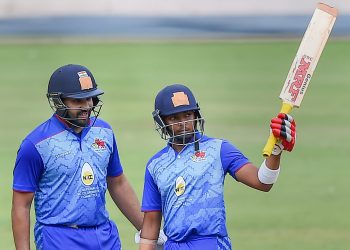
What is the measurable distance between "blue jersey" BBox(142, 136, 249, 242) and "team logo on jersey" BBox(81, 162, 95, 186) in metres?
0.39

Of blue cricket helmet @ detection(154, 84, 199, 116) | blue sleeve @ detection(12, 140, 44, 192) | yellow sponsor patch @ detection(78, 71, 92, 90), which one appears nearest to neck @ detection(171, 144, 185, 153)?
blue cricket helmet @ detection(154, 84, 199, 116)

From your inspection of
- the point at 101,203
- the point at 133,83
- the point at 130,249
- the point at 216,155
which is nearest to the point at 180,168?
the point at 216,155

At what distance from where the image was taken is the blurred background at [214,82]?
1057 cm

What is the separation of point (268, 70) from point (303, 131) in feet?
18.0

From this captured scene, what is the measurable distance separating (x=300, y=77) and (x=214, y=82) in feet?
41.7

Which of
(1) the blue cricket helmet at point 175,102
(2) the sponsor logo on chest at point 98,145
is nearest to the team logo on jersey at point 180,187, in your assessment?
(1) the blue cricket helmet at point 175,102

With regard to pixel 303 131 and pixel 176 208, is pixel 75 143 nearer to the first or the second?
pixel 176 208

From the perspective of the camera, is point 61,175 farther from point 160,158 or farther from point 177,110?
point 177,110

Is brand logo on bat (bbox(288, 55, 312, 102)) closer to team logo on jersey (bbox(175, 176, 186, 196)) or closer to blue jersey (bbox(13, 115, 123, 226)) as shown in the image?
team logo on jersey (bbox(175, 176, 186, 196))

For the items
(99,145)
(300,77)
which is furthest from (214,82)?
(300,77)

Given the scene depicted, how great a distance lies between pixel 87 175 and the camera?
638 cm

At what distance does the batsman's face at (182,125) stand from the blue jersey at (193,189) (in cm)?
9

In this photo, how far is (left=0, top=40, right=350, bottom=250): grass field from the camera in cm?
1022

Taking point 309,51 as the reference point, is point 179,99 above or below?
below
